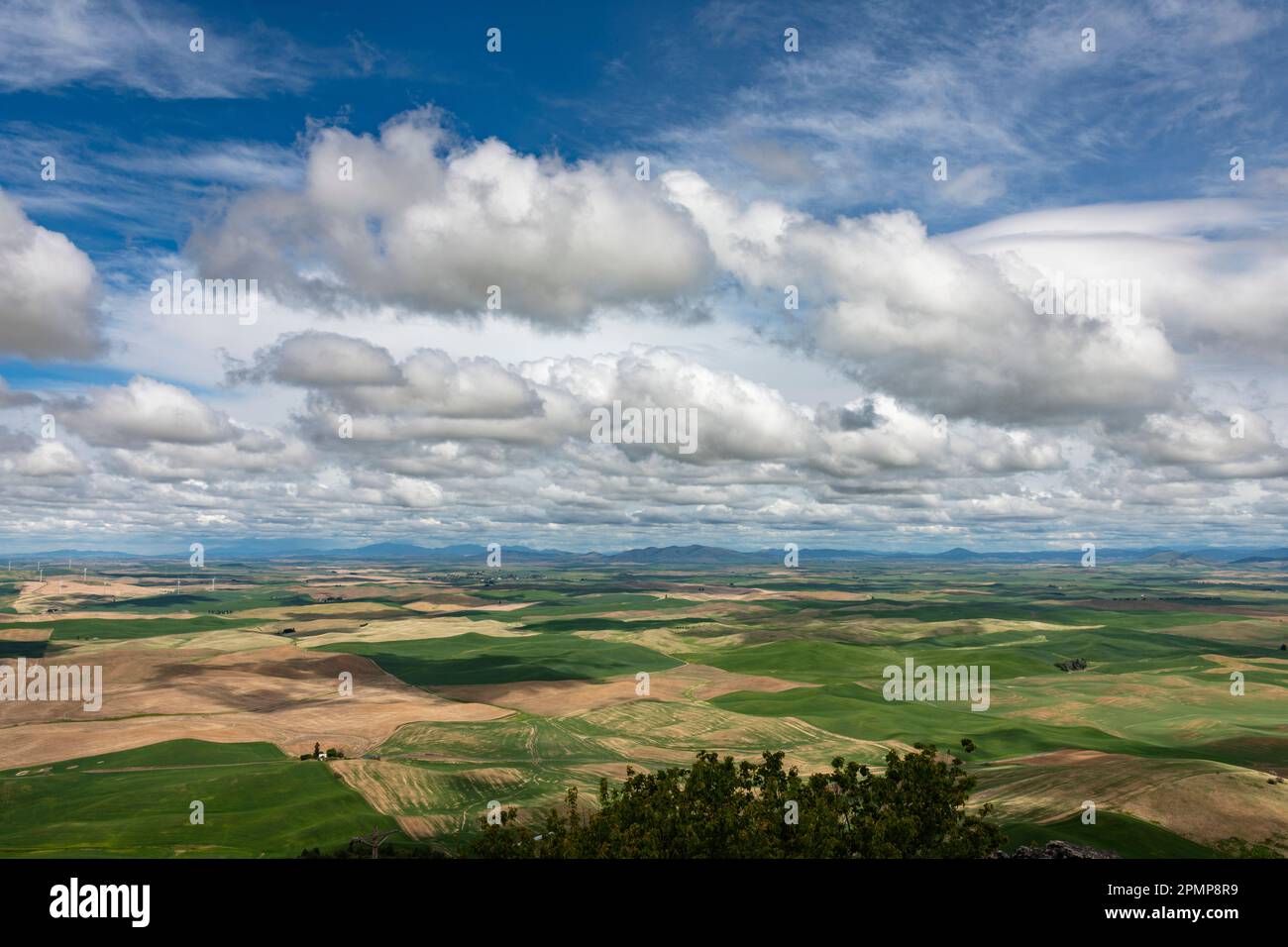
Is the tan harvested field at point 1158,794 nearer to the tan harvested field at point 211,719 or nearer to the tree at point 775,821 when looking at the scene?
the tree at point 775,821

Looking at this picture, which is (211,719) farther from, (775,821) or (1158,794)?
(1158,794)

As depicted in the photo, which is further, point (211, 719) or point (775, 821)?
point (211, 719)

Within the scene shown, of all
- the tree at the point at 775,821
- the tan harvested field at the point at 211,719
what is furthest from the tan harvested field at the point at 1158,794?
the tan harvested field at the point at 211,719

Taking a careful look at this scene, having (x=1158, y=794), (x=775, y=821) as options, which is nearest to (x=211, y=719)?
(x=775, y=821)

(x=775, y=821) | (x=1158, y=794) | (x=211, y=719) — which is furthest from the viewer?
(x=211, y=719)

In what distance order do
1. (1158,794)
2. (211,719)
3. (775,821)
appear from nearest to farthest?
(775,821) < (1158,794) < (211,719)

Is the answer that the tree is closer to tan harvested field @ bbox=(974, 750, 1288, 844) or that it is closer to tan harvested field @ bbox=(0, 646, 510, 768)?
tan harvested field @ bbox=(974, 750, 1288, 844)

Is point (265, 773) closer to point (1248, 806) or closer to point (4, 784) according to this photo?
point (4, 784)
